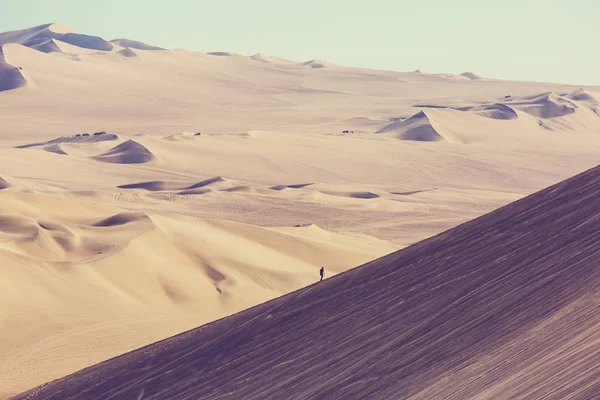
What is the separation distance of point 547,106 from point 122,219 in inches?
2337

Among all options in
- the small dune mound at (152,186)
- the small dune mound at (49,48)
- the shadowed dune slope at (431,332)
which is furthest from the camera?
the small dune mound at (49,48)

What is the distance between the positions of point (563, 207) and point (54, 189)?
28550 millimetres

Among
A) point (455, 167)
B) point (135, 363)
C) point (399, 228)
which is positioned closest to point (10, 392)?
point (135, 363)

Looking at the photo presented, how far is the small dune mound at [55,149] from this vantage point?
48.4m

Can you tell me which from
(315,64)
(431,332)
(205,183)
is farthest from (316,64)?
(431,332)

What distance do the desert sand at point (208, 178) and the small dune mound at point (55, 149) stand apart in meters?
0.24

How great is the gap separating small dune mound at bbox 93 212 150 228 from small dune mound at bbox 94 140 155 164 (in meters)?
23.1

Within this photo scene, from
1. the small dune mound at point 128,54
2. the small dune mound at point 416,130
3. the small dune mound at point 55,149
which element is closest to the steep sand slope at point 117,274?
the small dune mound at point 55,149

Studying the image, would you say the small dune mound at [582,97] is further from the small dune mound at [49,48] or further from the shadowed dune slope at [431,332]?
the shadowed dune slope at [431,332]

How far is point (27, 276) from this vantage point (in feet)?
55.8

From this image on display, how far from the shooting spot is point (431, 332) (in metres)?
8.66

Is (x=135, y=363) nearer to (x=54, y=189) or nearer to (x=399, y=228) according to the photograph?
(x=399, y=228)

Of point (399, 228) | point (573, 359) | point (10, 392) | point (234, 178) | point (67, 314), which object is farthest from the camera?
point (234, 178)

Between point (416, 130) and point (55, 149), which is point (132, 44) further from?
point (55, 149)
